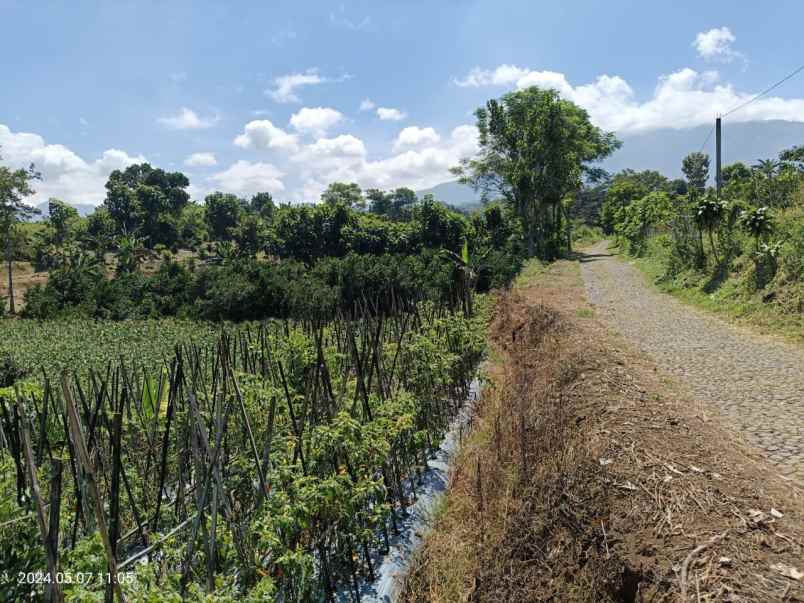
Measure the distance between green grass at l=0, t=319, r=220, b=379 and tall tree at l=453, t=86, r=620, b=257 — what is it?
19.3 metres

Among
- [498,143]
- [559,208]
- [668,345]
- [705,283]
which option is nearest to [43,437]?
[668,345]

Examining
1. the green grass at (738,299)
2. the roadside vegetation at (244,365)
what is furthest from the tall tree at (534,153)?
the green grass at (738,299)

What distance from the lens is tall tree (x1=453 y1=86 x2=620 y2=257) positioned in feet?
91.9

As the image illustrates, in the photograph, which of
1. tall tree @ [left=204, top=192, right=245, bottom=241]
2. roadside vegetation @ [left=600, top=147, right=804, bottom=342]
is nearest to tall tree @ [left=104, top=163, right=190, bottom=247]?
tall tree @ [left=204, top=192, right=245, bottom=241]

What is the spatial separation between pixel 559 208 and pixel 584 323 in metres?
25.5

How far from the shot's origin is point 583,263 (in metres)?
27.2

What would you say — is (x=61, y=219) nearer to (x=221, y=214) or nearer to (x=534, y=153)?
(x=221, y=214)

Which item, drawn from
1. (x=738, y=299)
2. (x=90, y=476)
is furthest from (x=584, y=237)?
(x=90, y=476)

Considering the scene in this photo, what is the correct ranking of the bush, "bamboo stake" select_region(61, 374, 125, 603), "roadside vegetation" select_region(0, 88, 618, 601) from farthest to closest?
the bush < "roadside vegetation" select_region(0, 88, 618, 601) < "bamboo stake" select_region(61, 374, 125, 603)

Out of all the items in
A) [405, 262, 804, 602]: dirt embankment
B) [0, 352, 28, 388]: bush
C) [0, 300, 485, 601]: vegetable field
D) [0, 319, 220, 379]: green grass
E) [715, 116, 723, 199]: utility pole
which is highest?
[715, 116, 723, 199]: utility pole

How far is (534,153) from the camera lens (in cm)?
2833

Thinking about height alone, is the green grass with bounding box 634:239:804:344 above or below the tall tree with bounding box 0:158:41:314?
below

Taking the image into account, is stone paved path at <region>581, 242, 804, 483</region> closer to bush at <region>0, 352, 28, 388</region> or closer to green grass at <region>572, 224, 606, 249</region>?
bush at <region>0, 352, 28, 388</region>

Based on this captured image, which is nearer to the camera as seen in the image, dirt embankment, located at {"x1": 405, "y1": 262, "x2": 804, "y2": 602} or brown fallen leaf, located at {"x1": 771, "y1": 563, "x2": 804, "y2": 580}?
brown fallen leaf, located at {"x1": 771, "y1": 563, "x2": 804, "y2": 580}
